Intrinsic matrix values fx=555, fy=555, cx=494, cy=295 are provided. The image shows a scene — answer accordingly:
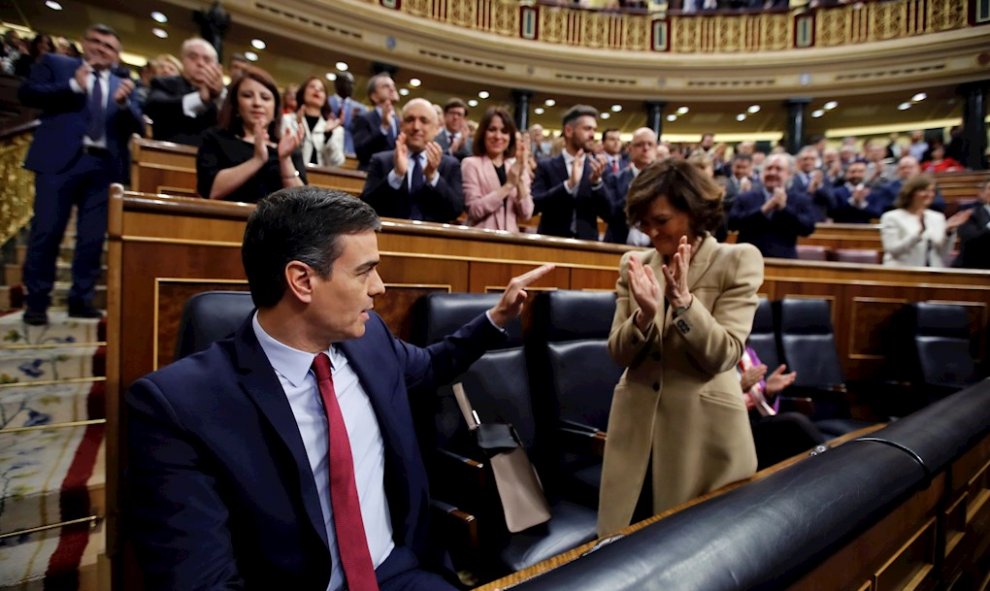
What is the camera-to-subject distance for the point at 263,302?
82cm

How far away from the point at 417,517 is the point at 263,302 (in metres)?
0.42

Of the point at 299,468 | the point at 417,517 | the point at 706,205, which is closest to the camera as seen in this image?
the point at 299,468

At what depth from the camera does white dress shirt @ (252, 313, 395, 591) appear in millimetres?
785

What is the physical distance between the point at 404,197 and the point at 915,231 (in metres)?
3.07

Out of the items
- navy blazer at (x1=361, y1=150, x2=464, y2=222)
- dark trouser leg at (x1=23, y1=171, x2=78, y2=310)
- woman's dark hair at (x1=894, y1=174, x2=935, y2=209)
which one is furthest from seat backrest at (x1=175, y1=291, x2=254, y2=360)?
woman's dark hair at (x1=894, y1=174, x2=935, y2=209)

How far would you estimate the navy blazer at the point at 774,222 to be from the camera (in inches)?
124

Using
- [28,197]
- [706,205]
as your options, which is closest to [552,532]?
[706,205]

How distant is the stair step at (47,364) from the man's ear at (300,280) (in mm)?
1481

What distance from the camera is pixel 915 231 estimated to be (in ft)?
10.7

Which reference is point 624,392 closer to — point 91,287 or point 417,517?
point 417,517

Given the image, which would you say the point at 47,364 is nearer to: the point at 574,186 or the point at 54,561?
the point at 54,561

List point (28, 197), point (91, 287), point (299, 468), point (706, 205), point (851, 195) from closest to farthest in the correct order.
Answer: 1. point (299, 468)
2. point (706, 205)
3. point (91, 287)
4. point (28, 197)
5. point (851, 195)

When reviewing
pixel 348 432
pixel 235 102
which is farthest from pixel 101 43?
pixel 348 432

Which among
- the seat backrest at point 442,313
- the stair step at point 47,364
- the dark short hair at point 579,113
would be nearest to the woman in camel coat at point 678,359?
the seat backrest at point 442,313
